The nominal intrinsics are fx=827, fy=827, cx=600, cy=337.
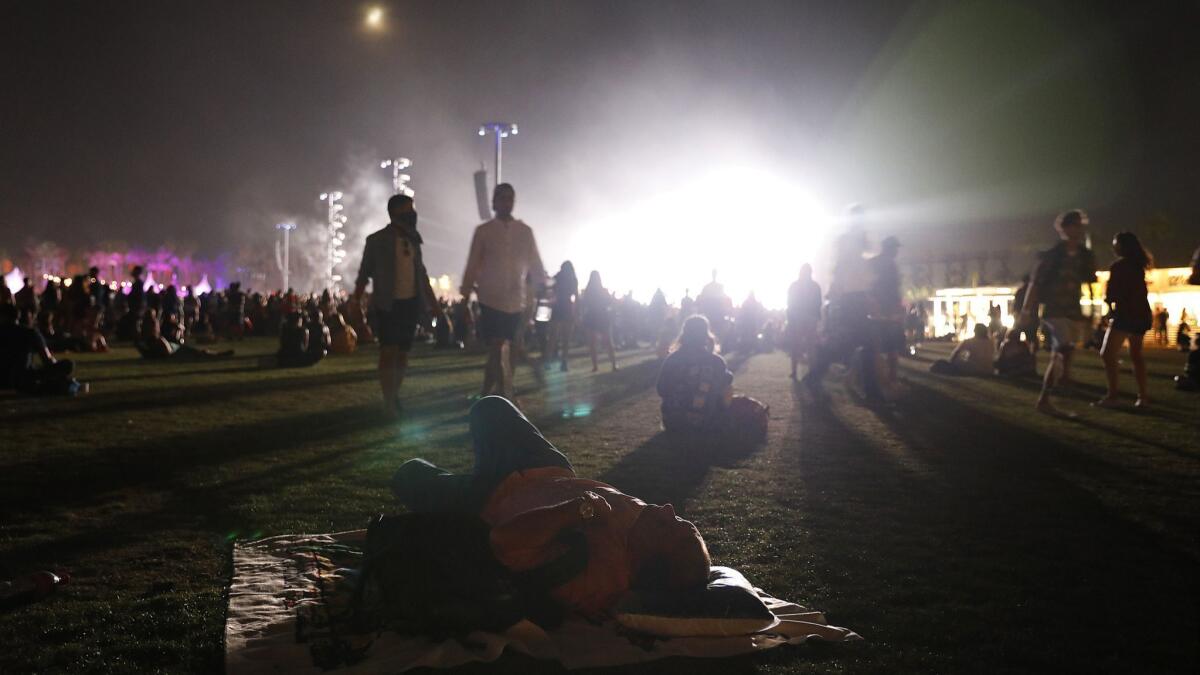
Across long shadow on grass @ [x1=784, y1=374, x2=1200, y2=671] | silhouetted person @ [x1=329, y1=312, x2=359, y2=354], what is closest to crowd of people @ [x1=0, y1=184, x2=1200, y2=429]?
long shadow on grass @ [x1=784, y1=374, x2=1200, y2=671]

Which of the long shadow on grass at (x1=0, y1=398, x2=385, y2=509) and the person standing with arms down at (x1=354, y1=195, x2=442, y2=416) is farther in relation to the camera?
the person standing with arms down at (x1=354, y1=195, x2=442, y2=416)

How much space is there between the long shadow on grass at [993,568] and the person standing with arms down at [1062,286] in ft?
12.1

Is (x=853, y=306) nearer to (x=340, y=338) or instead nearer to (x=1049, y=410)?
(x=1049, y=410)

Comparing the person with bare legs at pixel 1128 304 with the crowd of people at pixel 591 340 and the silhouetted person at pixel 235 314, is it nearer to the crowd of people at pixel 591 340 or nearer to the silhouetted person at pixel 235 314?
the crowd of people at pixel 591 340

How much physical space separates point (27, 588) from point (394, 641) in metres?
1.55

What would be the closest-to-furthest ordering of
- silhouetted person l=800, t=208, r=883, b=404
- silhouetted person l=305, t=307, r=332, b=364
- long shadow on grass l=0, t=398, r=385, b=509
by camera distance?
long shadow on grass l=0, t=398, r=385, b=509
silhouetted person l=800, t=208, r=883, b=404
silhouetted person l=305, t=307, r=332, b=364

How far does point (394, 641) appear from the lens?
9.57 ft

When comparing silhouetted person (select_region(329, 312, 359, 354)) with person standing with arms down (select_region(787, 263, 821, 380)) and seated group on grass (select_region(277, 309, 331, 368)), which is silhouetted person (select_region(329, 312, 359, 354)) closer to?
seated group on grass (select_region(277, 309, 331, 368))

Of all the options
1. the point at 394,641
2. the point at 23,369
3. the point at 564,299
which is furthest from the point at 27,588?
the point at 564,299

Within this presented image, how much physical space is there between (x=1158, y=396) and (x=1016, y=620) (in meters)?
10.7

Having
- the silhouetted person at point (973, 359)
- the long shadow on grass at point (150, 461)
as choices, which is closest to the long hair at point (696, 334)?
the long shadow on grass at point (150, 461)

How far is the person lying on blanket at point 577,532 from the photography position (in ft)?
9.30

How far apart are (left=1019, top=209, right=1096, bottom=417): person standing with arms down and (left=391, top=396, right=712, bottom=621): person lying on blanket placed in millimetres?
8293

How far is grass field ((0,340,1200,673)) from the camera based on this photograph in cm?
295
